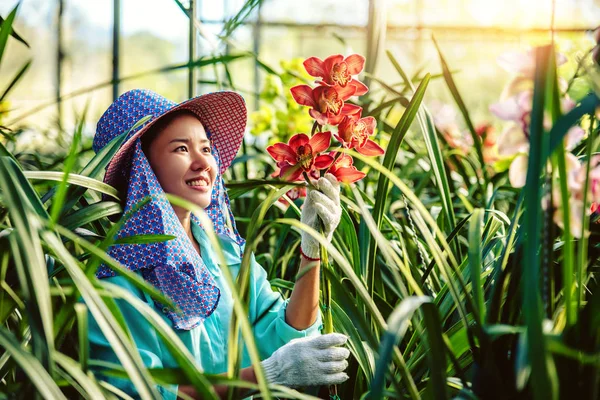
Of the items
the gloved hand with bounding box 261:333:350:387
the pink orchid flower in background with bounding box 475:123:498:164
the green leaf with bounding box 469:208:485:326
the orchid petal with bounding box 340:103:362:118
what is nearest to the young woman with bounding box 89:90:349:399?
the gloved hand with bounding box 261:333:350:387

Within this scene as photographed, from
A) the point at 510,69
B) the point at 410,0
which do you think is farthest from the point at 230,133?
the point at 410,0

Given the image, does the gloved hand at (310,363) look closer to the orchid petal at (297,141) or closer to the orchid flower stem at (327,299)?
the orchid flower stem at (327,299)

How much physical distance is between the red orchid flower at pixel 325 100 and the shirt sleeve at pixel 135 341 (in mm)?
387

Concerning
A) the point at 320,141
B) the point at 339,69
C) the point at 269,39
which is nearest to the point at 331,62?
the point at 339,69

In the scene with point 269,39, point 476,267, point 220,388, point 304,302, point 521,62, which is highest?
point 269,39

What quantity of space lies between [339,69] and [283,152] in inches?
5.7

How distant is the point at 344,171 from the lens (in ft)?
3.42

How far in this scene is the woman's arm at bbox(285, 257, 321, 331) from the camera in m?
1.13

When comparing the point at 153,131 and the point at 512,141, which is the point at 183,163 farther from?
the point at 512,141

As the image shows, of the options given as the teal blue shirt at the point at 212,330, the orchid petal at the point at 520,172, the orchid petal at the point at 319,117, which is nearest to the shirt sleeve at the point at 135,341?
the teal blue shirt at the point at 212,330

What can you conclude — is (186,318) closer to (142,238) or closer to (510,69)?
(142,238)

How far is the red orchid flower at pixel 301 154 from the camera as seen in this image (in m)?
1.01

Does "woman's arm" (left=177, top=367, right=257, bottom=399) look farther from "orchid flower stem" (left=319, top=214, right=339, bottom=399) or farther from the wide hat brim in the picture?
the wide hat brim

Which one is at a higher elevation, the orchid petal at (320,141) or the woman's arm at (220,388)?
the orchid petal at (320,141)
